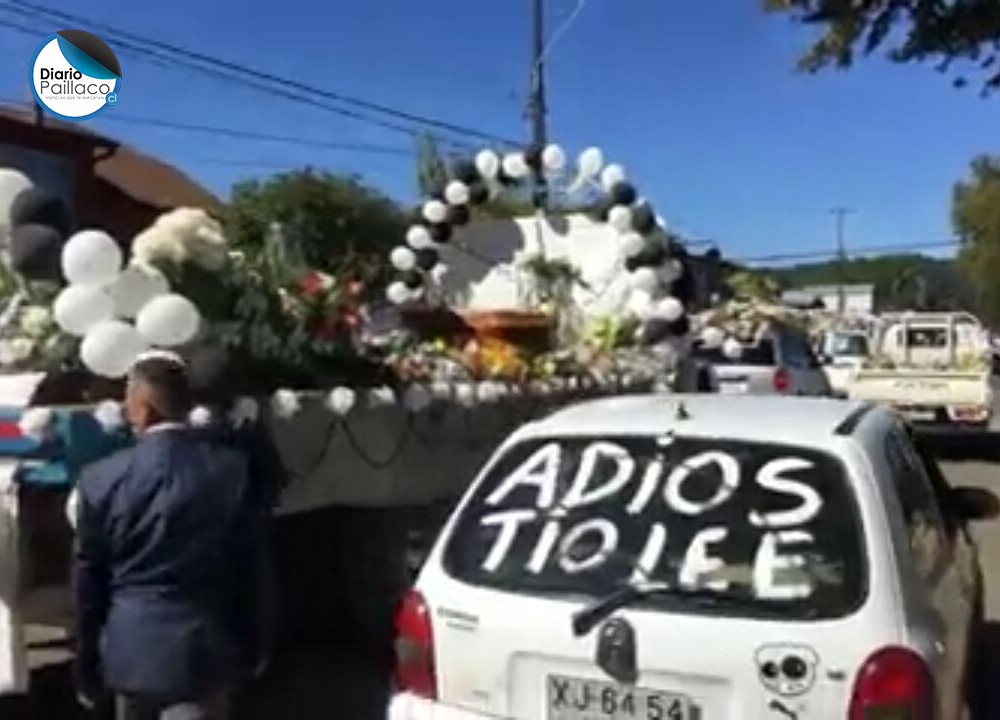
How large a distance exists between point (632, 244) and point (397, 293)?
6.67 feet

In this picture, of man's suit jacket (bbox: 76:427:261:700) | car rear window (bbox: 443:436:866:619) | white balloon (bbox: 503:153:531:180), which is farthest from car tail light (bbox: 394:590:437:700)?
white balloon (bbox: 503:153:531:180)

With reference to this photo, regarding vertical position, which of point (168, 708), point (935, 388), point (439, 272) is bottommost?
point (168, 708)

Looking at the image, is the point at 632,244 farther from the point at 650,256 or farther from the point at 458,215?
the point at 458,215

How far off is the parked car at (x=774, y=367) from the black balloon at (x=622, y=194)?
17.2 feet

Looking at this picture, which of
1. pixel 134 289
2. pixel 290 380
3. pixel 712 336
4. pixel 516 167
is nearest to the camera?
pixel 134 289

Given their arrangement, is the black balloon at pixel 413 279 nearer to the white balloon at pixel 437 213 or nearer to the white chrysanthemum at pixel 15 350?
the white balloon at pixel 437 213

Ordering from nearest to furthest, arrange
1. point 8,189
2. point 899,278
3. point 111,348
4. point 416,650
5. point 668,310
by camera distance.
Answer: point 416,650
point 111,348
point 8,189
point 668,310
point 899,278

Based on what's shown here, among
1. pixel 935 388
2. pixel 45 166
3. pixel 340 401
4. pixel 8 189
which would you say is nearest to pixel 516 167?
pixel 340 401

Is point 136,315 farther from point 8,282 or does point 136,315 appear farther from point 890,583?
point 890,583

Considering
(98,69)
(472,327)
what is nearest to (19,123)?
(98,69)

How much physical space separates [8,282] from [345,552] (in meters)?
2.32

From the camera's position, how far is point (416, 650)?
444 cm

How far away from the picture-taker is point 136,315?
6094 mm

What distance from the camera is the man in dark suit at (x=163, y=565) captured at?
4.19m
